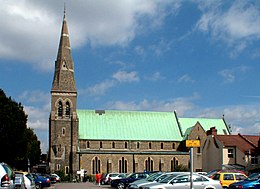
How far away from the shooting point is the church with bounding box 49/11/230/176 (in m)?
76.5

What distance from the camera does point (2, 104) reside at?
53594 mm

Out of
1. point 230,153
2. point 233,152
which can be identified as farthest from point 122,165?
point 233,152

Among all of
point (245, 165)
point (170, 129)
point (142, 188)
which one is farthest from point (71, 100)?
point (142, 188)

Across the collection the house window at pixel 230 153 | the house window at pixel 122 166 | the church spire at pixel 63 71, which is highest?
the church spire at pixel 63 71

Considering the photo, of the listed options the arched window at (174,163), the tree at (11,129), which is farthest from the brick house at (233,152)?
the tree at (11,129)

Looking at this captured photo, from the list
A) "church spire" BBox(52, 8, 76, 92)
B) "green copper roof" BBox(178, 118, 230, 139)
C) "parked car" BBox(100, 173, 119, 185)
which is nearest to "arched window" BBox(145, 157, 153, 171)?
"green copper roof" BBox(178, 118, 230, 139)

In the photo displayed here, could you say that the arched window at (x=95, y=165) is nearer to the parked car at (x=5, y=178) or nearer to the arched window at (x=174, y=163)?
the arched window at (x=174, y=163)

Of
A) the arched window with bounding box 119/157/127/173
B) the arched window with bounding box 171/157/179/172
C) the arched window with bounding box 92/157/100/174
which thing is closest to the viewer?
the arched window with bounding box 92/157/100/174

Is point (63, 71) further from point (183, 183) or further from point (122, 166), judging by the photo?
point (183, 183)

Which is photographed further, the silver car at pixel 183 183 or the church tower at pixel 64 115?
the church tower at pixel 64 115

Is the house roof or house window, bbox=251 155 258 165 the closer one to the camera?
house window, bbox=251 155 258 165

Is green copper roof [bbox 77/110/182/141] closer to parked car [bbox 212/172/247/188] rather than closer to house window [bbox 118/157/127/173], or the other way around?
house window [bbox 118/157/127/173]

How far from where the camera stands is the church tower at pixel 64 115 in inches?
2975

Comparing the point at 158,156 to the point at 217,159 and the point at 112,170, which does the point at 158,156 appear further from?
the point at 217,159
